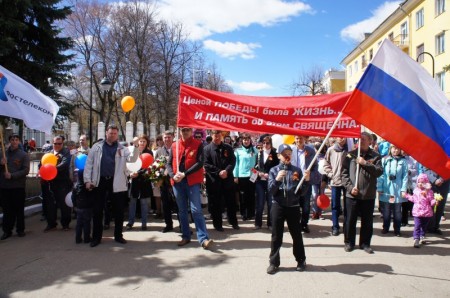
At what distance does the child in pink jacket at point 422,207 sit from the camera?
651 centimetres

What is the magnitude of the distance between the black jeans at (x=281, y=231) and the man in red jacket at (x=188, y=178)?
1.45 metres

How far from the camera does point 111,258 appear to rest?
576 cm

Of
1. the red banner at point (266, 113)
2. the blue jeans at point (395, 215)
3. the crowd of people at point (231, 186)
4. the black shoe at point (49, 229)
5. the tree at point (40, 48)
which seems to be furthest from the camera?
the tree at point (40, 48)

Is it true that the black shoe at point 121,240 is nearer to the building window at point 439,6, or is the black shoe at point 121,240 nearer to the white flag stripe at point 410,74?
the white flag stripe at point 410,74

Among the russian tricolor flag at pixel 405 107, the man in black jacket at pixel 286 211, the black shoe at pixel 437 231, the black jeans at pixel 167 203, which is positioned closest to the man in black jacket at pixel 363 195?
the russian tricolor flag at pixel 405 107

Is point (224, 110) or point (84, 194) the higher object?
point (224, 110)

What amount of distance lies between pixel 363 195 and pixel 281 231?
1729 millimetres

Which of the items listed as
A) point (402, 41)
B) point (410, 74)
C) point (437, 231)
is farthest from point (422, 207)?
point (402, 41)

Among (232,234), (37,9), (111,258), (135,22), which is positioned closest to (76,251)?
(111,258)

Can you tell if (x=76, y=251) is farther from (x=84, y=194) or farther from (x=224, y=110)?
(x=224, y=110)

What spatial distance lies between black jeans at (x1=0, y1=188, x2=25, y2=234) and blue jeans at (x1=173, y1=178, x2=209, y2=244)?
3.22 metres

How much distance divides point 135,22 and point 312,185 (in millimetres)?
26921

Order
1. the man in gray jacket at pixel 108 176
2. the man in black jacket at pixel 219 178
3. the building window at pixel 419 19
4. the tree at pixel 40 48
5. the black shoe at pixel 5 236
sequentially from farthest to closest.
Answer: the building window at pixel 419 19, the tree at pixel 40 48, the man in black jacket at pixel 219 178, the black shoe at pixel 5 236, the man in gray jacket at pixel 108 176

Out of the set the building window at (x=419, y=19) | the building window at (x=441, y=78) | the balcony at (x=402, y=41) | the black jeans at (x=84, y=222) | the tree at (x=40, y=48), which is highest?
the building window at (x=419, y=19)
